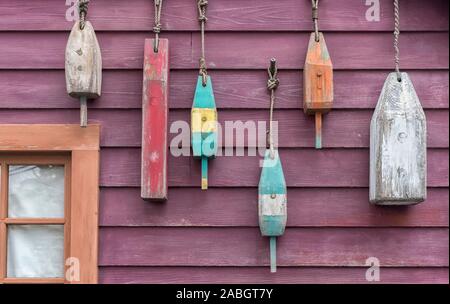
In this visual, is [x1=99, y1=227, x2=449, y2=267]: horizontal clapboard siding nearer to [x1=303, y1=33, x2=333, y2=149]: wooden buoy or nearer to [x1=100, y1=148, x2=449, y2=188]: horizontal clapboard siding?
[x1=100, y1=148, x2=449, y2=188]: horizontal clapboard siding

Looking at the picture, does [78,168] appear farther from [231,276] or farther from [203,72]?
[231,276]

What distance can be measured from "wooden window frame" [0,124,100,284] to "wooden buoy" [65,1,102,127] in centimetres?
9

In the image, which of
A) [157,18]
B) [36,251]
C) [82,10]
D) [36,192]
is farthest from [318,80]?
[36,251]

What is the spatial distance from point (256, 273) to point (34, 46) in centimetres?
138

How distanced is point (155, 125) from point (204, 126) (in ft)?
0.68

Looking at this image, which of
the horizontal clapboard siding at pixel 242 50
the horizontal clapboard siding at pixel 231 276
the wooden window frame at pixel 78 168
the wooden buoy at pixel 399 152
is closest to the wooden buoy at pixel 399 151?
the wooden buoy at pixel 399 152

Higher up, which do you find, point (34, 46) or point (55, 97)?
point (34, 46)

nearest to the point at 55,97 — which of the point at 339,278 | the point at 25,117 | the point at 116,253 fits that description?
the point at 25,117

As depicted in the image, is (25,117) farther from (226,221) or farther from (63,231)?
(226,221)

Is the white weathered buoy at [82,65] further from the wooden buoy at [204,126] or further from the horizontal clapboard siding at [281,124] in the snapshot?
the wooden buoy at [204,126]

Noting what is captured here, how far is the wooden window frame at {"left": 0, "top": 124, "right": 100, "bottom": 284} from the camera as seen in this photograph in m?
3.11

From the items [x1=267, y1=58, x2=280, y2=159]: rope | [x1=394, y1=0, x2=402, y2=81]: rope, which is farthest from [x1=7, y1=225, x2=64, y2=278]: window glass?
[x1=394, y1=0, x2=402, y2=81]: rope

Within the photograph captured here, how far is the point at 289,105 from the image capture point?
321 centimetres
